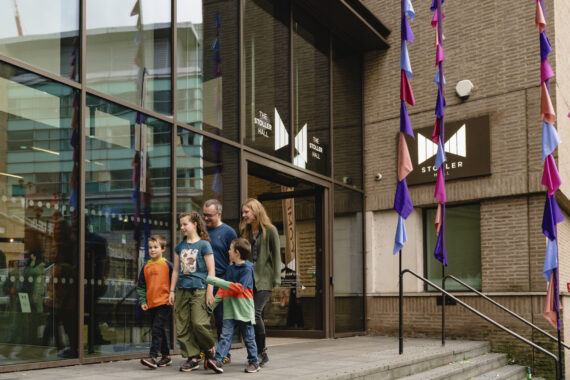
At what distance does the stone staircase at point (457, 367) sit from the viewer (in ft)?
23.7

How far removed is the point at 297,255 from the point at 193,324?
613 centimetres

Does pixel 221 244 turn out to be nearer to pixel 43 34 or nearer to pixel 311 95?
pixel 43 34

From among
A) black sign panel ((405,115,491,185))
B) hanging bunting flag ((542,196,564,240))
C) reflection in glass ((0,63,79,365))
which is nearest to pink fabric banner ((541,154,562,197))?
hanging bunting flag ((542,196,564,240))

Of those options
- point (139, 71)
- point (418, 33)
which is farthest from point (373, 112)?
point (139, 71)

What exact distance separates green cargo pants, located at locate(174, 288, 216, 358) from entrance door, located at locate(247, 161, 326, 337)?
5523 millimetres

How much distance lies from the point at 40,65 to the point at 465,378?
6226 millimetres

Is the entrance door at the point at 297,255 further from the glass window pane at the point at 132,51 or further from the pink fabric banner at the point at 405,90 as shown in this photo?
the glass window pane at the point at 132,51

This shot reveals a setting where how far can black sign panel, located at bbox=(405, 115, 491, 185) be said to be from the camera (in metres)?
11.6

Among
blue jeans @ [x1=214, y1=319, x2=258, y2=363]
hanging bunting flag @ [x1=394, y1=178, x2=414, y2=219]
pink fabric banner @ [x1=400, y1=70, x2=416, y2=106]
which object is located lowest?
blue jeans @ [x1=214, y1=319, x2=258, y2=363]

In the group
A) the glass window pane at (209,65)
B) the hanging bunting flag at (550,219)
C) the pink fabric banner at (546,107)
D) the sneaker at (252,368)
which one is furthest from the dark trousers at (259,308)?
the pink fabric banner at (546,107)

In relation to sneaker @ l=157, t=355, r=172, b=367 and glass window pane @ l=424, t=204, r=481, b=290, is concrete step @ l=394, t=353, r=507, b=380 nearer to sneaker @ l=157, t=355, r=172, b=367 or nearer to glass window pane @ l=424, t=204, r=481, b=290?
glass window pane @ l=424, t=204, r=481, b=290

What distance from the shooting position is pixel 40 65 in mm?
6547

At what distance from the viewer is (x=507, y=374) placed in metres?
9.38

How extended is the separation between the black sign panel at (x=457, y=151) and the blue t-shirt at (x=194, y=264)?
6.90 metres
